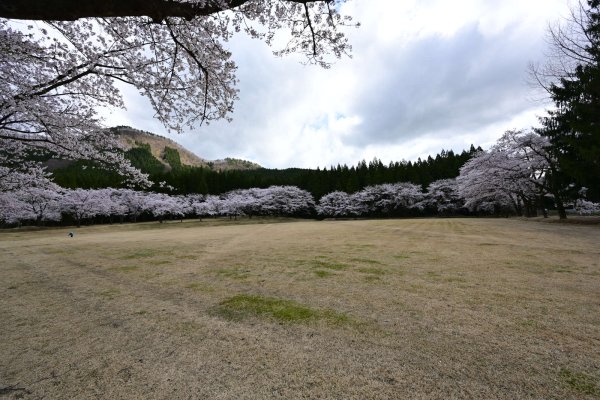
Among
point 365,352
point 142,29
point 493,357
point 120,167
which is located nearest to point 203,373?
point 365,352

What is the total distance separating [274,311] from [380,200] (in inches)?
2232

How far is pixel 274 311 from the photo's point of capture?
5250 millimetres

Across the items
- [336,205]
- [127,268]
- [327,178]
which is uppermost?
[327,178]

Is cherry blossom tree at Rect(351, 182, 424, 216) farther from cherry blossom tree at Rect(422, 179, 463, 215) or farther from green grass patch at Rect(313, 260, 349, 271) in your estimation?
green grass patch at Rect(313, 260, 349, 271)

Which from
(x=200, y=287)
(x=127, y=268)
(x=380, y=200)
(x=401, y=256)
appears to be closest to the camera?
(x=200, y=287)

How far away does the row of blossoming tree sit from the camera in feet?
95.8

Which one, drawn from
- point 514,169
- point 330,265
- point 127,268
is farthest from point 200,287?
point 514,169

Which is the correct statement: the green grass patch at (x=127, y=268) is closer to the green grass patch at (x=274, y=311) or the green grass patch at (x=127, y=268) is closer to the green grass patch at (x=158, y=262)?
the green grass patch at (x=158, y=262)

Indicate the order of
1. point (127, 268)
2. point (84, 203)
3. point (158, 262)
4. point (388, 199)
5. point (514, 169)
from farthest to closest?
point (388, 199)
point (84, 203)
point (514, 169)
point (158, 262)
point (127, 268)

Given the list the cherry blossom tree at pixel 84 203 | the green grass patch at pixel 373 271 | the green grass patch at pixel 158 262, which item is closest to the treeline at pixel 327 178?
the cherry blossom tree at pixel 84 203

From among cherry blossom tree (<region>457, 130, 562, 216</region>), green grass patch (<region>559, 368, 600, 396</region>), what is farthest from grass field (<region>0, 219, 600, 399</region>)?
cherry blossom tree (<region>457, 130, 562, 216</region>)

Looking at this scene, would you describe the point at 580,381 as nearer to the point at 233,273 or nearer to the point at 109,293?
the point at 233,273

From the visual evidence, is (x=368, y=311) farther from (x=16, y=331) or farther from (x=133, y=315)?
(x=16, y=331)

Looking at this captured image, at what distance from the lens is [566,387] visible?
115 inches
